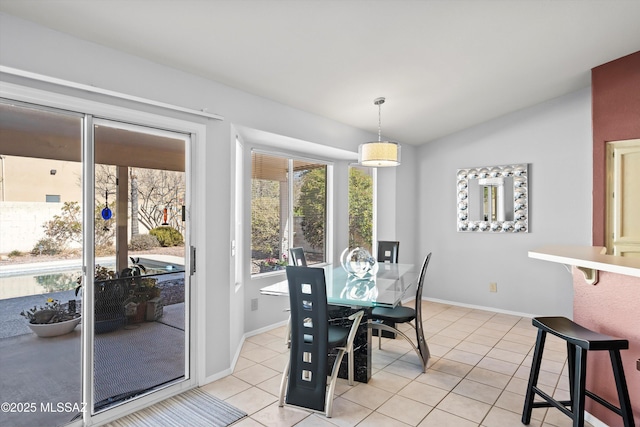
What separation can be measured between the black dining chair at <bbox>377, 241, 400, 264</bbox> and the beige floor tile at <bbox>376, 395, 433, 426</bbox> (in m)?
1.90

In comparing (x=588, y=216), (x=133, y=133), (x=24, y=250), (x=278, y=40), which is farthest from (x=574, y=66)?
(x=24, y=250)

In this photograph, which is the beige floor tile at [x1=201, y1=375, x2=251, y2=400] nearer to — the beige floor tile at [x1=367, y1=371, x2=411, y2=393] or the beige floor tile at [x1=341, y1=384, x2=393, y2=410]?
the beige floor tile at [x1=341, y1=384, x2=393, y2=410]

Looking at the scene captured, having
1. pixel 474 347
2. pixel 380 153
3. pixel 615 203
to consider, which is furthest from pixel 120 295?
pixel 615 203

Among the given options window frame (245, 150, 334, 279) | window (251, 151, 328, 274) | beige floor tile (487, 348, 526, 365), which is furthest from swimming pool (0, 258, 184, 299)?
beige floor tile (487, 348, 526, 365)

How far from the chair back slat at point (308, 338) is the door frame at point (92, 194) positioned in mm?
807

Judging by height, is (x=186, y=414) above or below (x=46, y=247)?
below

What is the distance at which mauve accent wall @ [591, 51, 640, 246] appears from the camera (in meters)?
3.43

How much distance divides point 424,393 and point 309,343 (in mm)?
1032

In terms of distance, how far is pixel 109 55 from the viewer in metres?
2.31

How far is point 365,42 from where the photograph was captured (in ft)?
8.70

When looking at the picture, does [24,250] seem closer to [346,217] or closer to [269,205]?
[269,205]

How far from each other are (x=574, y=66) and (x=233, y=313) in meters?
4.04

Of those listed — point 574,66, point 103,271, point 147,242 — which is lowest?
point 103,271

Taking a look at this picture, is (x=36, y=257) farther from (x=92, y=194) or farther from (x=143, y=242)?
(x=143, y=242)
